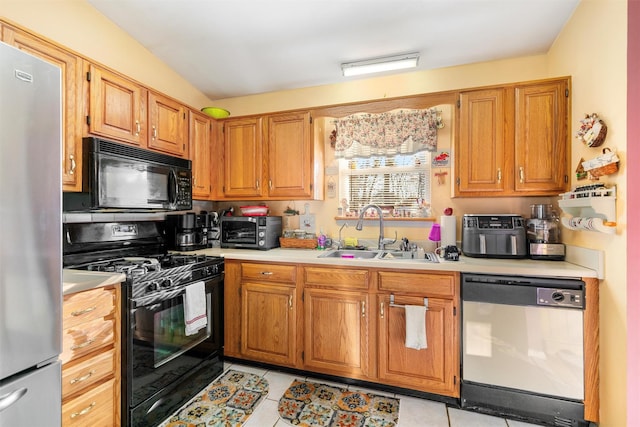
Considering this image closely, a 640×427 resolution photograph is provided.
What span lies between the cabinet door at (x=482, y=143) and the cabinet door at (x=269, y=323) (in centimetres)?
164

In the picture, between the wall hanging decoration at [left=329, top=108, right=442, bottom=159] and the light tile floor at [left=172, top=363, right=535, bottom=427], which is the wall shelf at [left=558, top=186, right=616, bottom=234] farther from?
the light tile floor at [left=172, top=363, right=535, bottom=427]

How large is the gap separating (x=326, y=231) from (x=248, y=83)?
1.71m

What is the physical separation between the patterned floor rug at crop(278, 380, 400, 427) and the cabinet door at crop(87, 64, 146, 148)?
7.15 ft

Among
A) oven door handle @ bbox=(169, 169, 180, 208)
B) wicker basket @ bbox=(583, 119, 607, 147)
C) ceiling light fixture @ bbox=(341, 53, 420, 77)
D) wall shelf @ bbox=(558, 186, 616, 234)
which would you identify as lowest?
wall shelf @ bbox=(558, 186, 616, 234)

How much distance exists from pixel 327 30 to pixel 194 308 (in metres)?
2.26

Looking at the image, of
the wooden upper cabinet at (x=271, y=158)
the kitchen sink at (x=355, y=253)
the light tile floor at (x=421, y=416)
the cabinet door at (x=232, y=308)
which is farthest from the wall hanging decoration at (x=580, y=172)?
the cabinet door at (x=232, y=308)

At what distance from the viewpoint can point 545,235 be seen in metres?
2.08

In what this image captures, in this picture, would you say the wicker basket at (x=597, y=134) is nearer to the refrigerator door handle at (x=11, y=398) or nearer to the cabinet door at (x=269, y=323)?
the cabinet door at (x=269, y=323)

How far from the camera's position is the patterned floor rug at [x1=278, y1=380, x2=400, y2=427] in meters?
1.79

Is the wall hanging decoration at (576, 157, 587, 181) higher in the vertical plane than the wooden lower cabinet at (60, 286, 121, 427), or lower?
higher

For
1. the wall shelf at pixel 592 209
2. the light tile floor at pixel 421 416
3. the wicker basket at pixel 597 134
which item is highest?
the wicker basket at pixel 597 134

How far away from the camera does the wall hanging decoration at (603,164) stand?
1.50m

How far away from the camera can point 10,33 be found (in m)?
1.48

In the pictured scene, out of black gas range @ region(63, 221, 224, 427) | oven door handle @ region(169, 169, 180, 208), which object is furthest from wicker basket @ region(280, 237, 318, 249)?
oven door handle @ region(169, 169, 180, 208)
